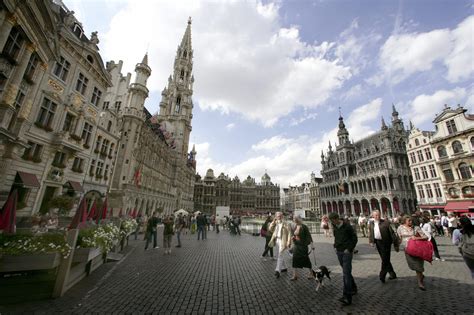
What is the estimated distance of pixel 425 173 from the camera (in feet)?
113

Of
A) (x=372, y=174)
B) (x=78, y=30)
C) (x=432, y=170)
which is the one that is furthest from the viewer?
(x=372, y=174)

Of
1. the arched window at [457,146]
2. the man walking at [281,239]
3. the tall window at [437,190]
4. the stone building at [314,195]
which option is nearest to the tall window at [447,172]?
the arched window at [457,146]

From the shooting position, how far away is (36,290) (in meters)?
4.80

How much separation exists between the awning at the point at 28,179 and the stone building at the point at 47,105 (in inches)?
1.9

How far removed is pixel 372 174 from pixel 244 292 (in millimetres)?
53518

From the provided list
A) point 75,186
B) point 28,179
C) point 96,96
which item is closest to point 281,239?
point 28,179

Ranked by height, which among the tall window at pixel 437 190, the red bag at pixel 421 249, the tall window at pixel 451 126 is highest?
the tall window at pixel 451 126

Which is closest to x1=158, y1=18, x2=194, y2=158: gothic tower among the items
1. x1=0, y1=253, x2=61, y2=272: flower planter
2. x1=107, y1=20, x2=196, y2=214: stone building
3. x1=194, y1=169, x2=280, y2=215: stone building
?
x1=107, y1=20, x2=196, y2=214: stone building

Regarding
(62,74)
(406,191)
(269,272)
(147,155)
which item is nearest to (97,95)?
(62,74)

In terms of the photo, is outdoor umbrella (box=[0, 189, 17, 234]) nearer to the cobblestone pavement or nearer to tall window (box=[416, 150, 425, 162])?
the cobblestone pavement

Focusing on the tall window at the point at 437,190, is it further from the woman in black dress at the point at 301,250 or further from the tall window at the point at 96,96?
the tall window at the point at 96,96

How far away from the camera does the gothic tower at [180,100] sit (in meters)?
57.7

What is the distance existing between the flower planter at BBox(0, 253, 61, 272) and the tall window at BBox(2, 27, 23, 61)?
10.3 m

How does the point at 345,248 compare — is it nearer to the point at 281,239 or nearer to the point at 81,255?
the point at 281,239
